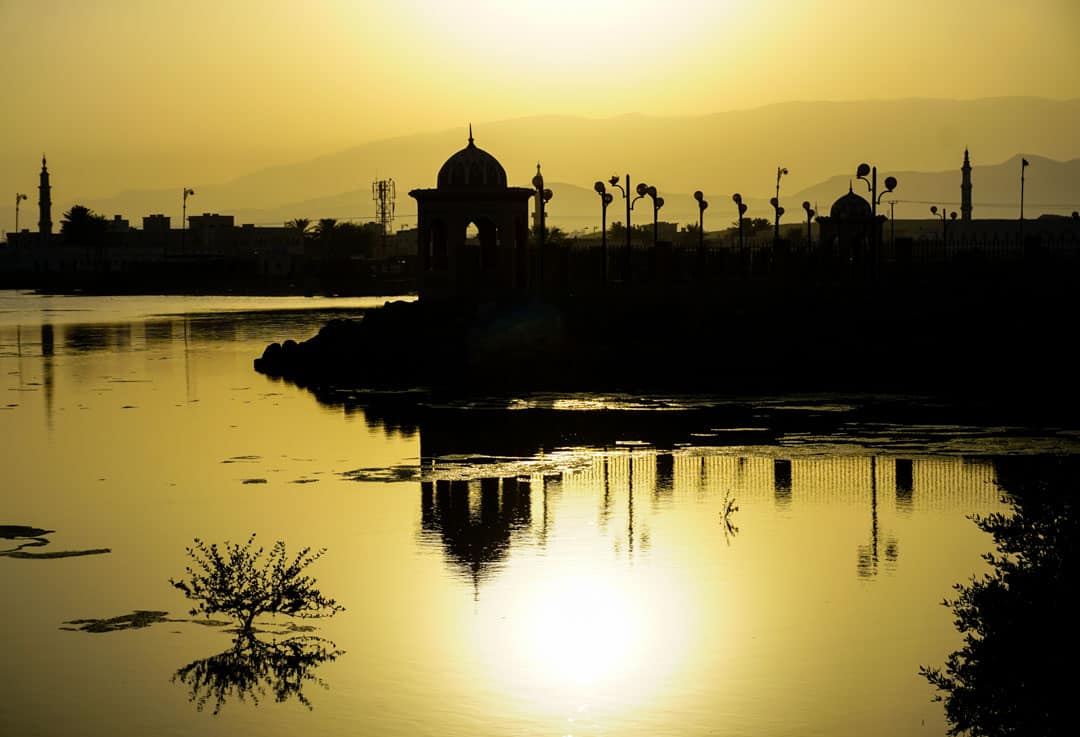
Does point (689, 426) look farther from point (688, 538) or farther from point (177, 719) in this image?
point (177, 719)

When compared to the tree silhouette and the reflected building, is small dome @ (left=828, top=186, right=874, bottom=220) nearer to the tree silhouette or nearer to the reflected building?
the reflected building

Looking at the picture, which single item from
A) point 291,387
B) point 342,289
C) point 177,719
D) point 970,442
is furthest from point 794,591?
point 342,289

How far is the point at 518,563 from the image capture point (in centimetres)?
2108

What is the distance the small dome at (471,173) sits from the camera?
5978 centimetres

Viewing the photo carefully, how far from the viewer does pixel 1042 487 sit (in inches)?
624

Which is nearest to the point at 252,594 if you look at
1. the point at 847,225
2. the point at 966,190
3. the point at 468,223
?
the point at 468,223

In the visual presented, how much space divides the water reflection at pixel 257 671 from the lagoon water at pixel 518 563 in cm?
4

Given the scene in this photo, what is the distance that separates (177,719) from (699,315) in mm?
40563

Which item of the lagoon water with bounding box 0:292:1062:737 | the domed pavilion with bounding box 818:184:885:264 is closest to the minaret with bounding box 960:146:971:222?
the domed pavilion with bounding box 818:184:885:264

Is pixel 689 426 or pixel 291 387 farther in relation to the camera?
pixel 291 387

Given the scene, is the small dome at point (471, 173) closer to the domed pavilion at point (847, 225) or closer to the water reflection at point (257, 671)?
the domed pavilion at point (847, 225)

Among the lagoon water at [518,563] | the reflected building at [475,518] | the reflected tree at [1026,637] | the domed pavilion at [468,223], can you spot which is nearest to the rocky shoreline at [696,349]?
the domed pavilion at [468,223]

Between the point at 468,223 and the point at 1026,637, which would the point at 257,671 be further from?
the point at 468,223

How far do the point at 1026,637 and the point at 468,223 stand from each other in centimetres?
4640
